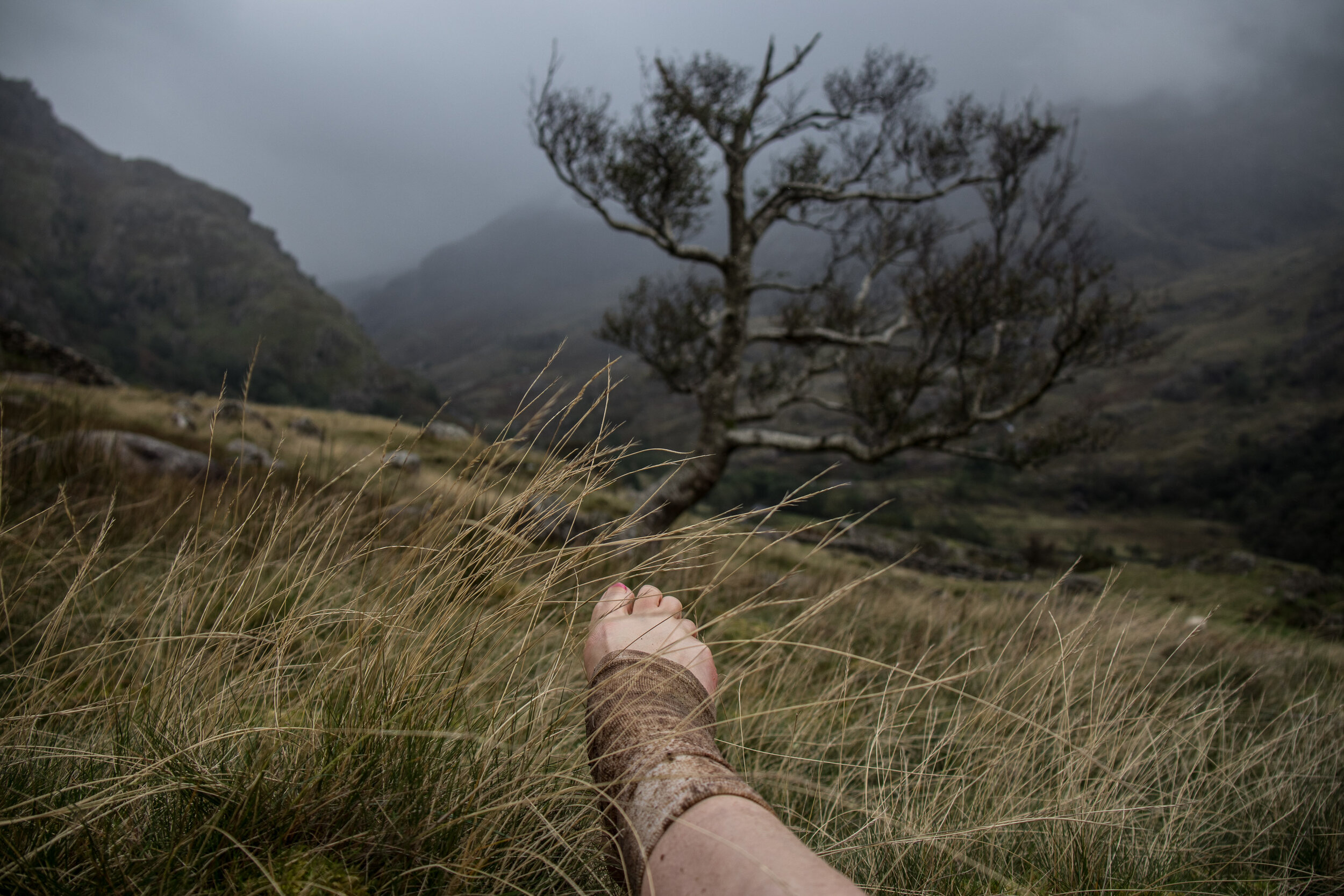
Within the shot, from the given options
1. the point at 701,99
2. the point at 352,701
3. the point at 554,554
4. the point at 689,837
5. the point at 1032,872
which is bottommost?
the point at 1032,872

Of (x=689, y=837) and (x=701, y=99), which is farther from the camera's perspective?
(x=701, y=99)

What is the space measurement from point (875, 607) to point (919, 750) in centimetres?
254

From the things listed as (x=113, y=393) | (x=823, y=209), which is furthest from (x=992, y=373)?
(x=113, y=393)

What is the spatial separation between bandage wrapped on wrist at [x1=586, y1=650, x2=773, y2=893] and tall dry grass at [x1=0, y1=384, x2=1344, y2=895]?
0.34 ft

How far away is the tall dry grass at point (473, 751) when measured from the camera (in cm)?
117

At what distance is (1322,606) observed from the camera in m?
11.5

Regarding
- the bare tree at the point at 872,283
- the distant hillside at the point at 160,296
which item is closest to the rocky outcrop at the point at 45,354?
the bare tree at the point at 872,283

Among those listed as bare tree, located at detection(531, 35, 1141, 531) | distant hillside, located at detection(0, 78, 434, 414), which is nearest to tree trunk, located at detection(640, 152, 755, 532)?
bare tree, located at detection(531, 35, 1141, 531)

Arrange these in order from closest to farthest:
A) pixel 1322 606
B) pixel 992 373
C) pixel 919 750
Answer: pixel 919 750 → pixel 992 373 → pixel 1322 606

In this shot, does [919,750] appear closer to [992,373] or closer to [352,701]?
[352,701]

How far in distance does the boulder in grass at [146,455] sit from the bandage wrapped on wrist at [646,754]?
494 centimetres

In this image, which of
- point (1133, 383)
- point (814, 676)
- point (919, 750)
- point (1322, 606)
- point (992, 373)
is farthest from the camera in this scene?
point (1133, 383)

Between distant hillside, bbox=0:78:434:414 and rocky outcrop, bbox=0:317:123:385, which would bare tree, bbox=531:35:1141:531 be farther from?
distant hillside, bbox=0:78:434:414

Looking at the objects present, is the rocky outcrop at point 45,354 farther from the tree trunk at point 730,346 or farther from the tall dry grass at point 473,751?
the tall dry grass at point 473,751
